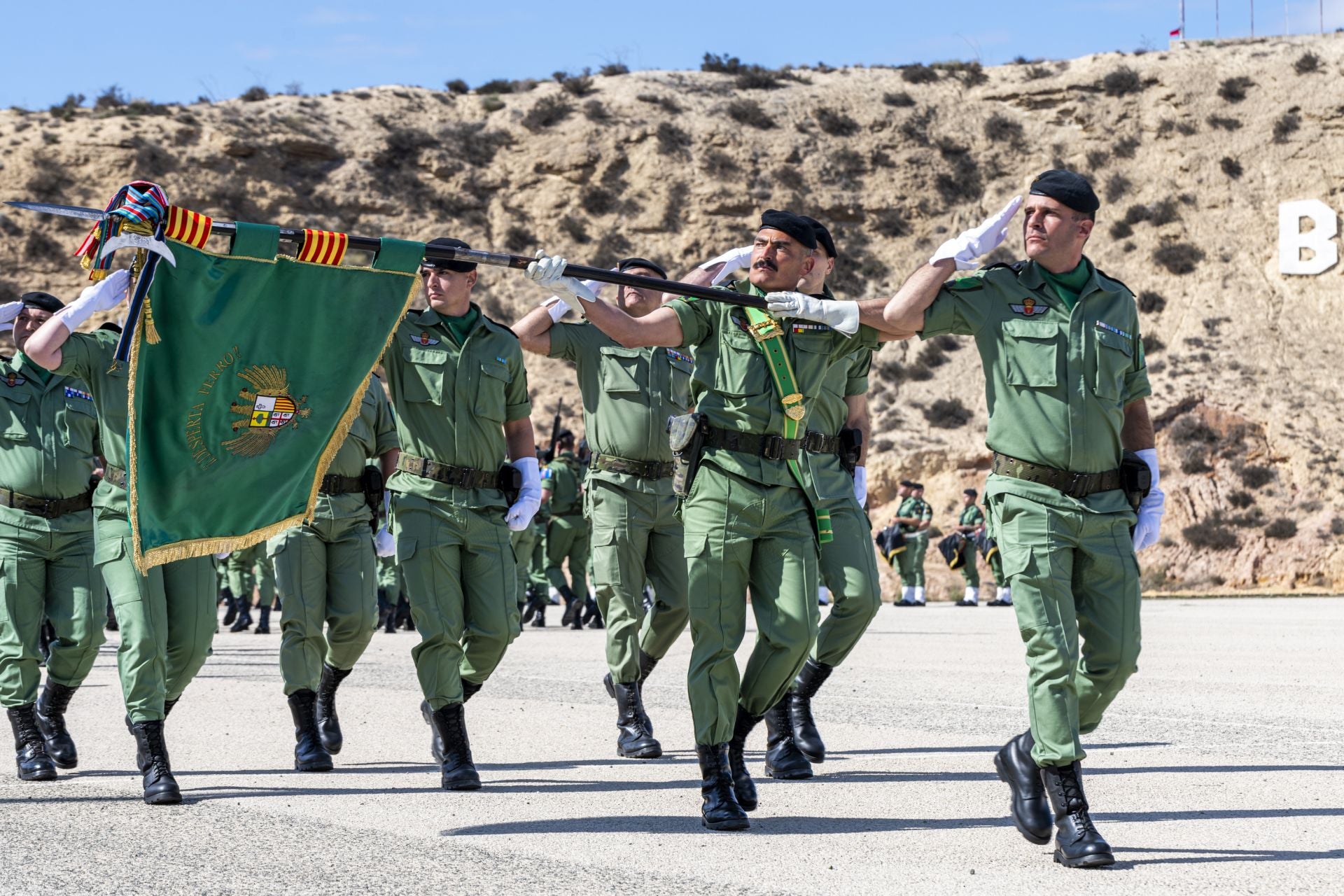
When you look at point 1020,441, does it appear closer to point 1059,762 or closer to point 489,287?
point 1059,762

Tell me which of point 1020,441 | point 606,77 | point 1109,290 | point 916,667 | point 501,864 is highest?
point 606,77

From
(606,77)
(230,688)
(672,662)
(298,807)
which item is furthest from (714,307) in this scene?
(606,77)

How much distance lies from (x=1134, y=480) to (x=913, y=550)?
2268 cm

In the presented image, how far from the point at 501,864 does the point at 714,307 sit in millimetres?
2396

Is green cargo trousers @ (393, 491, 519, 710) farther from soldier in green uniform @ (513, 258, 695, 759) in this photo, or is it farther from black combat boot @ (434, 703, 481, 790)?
soldier in green uniform @ (513, 258, 695, 759)

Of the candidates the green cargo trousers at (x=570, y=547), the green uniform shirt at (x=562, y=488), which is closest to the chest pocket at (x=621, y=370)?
the green uniform shirt at (x=562, y=488)

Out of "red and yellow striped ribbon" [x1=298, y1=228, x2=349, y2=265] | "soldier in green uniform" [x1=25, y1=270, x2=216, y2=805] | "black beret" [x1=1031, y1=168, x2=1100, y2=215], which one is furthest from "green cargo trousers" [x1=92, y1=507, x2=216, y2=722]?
"black beret" [x1=1031, y1=168, x2=1100, y2=215]

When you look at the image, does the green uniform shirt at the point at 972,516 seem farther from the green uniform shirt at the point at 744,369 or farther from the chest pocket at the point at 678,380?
the green uniform shirt at the point at 744,369

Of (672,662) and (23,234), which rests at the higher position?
(23,234)

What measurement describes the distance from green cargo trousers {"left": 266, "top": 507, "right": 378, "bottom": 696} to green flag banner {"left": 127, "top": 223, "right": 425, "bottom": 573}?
1657 mm

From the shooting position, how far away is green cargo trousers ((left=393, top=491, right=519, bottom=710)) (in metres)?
7.14

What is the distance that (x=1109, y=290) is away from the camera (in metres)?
5.83

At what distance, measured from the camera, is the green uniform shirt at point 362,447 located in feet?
27.2

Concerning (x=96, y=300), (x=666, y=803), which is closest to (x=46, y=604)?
(x=96, y=300)
